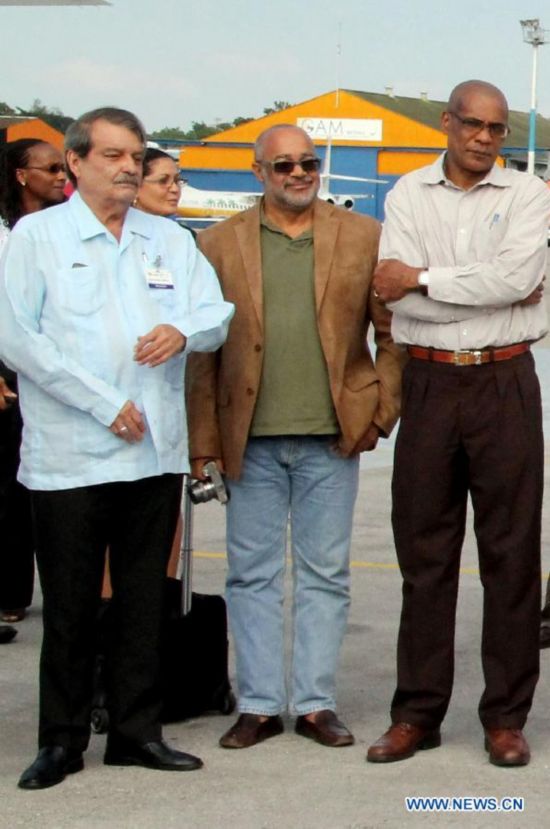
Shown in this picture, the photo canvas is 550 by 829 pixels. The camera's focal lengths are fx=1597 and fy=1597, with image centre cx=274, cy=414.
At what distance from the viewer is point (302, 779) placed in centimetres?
486

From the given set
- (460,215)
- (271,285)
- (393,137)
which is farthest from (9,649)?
(393,137)

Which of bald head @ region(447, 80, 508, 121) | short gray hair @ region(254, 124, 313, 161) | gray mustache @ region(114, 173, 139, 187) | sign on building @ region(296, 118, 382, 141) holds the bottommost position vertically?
gray mustache @ region(114, 173, 139, 187)

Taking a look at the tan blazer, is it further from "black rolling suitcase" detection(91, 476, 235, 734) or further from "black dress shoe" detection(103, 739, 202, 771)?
"black dress shoe" detection(103, 739, 202, 771)

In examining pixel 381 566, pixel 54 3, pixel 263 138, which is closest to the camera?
pixel 263 138

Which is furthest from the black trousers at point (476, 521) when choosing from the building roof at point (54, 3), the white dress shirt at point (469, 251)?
the building roof at point (54, 3)

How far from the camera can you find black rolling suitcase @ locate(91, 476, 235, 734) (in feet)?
17.9

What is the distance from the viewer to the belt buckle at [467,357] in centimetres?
495

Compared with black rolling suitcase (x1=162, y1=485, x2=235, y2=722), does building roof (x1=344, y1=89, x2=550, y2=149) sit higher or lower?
higher

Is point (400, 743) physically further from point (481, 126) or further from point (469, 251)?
point (481, 126)

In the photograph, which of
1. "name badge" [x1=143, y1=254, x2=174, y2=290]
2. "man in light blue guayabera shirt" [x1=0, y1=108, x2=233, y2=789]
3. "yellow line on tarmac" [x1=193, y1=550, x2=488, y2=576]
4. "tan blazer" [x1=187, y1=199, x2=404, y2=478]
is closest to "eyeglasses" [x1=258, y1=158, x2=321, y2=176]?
"tan blazer" [x1=187, y1=199, x2=404, y2=478]

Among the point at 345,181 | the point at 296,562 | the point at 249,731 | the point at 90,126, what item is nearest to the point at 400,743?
the point at 249,731

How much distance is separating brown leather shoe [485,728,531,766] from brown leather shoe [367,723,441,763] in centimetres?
20

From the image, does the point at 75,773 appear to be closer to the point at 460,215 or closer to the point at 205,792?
the point at 205,792

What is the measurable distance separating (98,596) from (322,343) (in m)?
→ 1.08
